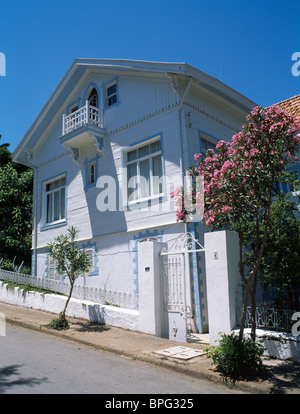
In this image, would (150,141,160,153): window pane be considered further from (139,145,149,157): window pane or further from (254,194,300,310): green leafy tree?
(254,194,300,310): green leafy tree

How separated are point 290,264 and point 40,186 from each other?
41.6 ft

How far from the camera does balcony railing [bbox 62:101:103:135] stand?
1451 cm

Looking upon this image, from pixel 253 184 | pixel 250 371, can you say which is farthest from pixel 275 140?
pixel 250 371

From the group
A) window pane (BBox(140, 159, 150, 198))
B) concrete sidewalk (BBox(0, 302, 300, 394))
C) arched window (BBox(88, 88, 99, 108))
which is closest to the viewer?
concrete sidewalk (BBox(0, 302, 300, 394))

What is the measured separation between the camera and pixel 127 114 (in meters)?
14.2

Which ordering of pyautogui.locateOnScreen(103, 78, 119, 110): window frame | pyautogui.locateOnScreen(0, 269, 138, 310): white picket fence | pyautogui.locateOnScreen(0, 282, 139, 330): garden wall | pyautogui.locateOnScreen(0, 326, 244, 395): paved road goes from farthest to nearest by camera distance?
1. pyautogui.locateOnScreen(103, 78, 119, 110): window frame
2. pyautogui.locateOnScreen(0, 269, 138, 310): white picket fence
3. pyautogui.locateOnScreen(0, 282, 139, 330): garden wall
4. pyautogui.locateOnScreen(0, 326, 244, 395): paved road

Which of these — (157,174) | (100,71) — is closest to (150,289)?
(157,174)

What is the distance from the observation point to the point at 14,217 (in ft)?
64.2

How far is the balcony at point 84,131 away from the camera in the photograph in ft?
47.4

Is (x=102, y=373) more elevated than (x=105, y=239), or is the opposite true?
(x=105, y=239)

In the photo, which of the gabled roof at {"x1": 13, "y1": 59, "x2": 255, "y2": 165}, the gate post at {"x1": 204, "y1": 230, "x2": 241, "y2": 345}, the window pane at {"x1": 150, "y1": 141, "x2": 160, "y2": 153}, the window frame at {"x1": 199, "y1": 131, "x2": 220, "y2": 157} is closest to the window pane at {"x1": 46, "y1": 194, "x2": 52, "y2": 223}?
the gabled roof at {"x1": 13, "y1": 59, "x2": 255, "y2": 165}

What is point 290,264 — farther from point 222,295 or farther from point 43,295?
point 43,295

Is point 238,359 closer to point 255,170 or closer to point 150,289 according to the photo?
point 255,170

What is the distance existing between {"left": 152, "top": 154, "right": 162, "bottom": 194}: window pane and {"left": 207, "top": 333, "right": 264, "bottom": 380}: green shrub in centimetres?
692
